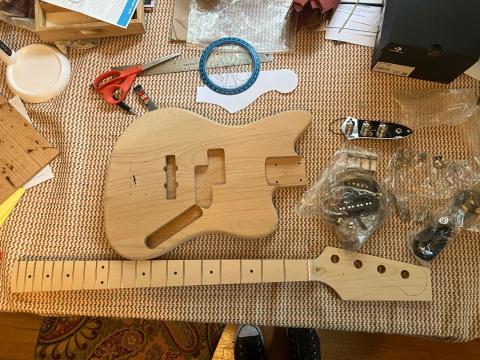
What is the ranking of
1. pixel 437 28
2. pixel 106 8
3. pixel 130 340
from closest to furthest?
pixel 437 28 < pixel 106 8 < pixel 130 340

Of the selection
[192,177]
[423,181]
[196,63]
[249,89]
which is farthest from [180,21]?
[423,181]

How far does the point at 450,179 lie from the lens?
804 mm

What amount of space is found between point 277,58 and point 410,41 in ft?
0.83

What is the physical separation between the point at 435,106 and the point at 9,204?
83 cm

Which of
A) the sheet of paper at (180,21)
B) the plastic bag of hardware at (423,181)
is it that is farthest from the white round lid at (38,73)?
the plastic bag of hardware at (423,181)

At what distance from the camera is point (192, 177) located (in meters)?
0.77

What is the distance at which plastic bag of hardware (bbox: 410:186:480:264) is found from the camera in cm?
77

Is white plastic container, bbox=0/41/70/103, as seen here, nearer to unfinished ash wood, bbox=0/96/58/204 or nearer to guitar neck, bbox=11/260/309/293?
unfinished ash wood, bbox=0/96/58/204

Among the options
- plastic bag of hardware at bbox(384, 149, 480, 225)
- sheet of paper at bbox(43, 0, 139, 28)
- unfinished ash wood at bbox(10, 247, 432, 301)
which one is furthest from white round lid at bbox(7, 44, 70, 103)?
plastic bag of hardware at bbox(384, 149, 480, 225)

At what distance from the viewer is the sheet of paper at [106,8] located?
0.82m

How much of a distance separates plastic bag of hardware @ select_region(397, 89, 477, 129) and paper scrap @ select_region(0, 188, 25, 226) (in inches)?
29.2

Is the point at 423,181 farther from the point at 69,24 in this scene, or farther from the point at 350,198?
the point at 69,24

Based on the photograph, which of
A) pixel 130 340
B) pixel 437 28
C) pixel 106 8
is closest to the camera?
pixel 437 28

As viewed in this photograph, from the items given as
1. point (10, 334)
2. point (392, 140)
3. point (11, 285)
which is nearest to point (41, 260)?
point (11, 285)
